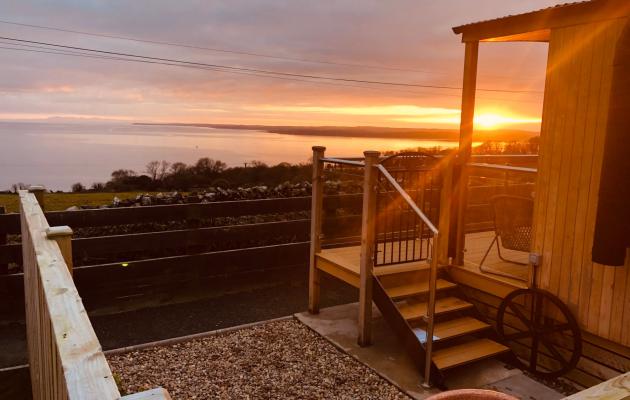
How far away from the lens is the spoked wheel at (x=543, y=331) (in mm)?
4012

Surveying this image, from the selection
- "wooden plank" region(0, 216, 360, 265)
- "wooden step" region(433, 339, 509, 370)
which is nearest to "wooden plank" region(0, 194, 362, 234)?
"wooden plank" region(0, 216, 360, 265)

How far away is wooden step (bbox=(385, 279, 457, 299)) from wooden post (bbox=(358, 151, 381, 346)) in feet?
0.82

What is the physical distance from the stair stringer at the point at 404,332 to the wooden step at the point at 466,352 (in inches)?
4.1

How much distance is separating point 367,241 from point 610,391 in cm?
329

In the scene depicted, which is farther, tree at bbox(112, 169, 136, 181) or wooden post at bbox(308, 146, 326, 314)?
tree at bbox(112, 169, 136, 181)

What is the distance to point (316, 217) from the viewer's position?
5273 millimetres

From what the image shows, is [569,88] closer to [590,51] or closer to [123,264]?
[590,51]

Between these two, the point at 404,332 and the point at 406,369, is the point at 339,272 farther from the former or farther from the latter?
the point at 406,369

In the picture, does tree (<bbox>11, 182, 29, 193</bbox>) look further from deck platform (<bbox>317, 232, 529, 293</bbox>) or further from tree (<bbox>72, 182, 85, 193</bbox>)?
deck platform (<bbox>317, 232, 529, 293</bbox>)

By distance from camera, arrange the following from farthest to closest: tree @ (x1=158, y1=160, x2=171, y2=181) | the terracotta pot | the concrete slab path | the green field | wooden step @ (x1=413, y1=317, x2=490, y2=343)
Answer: tree @ (x1=158, y1=160, x2=171, y2=181)
the green field
wooden step @ (x1=413, y1=317, x2=490, y2=343)
the concrete slab path
the terracotta pot

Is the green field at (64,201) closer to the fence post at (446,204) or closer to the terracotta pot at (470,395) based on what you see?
the fence post at (446,204)

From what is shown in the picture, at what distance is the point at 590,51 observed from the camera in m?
3.75

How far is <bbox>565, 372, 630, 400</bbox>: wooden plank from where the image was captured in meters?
1.16

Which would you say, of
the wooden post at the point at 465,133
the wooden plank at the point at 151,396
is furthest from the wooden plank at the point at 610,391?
the wooden post at the point at 465,133
